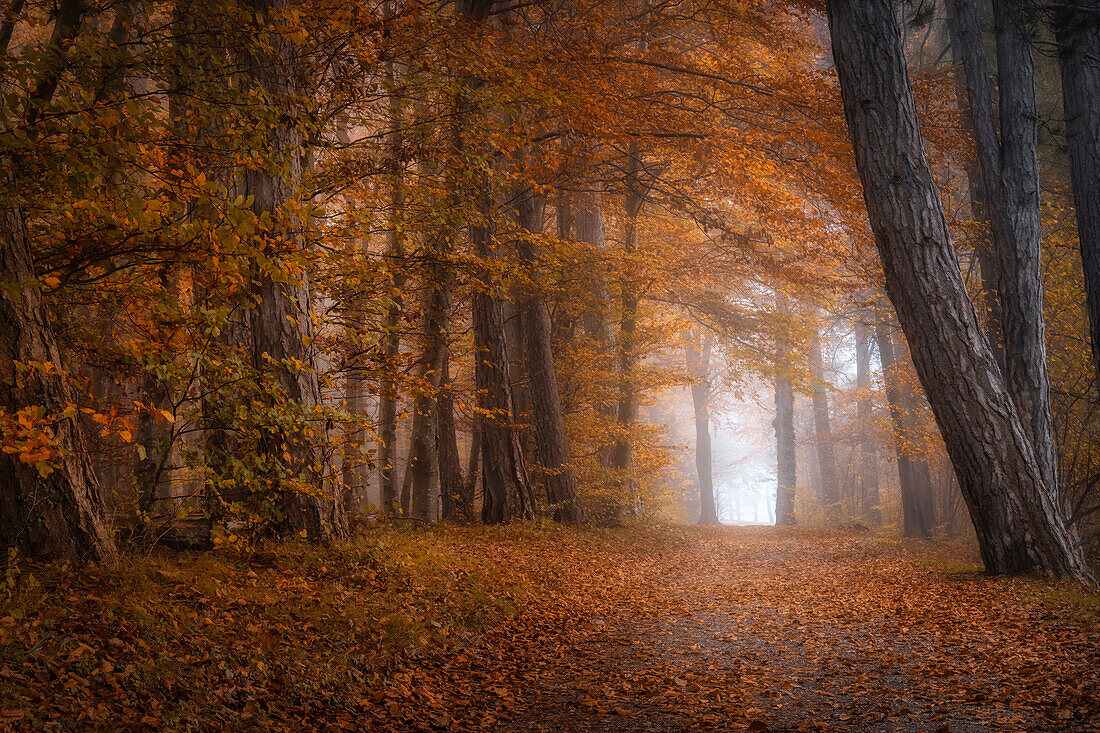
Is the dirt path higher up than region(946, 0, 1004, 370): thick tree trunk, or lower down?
lower down

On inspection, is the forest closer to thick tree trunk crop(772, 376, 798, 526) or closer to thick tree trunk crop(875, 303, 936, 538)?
thick tree trunk crop(875, 303, 936, 538)

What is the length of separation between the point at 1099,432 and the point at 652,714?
9.37 m

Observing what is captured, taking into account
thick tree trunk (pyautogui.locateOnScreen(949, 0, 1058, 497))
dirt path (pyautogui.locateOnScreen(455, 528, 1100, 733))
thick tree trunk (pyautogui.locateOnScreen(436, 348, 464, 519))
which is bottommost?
dirt path (pyautogui.locateOnScreen(455, 528, 1100, 733))

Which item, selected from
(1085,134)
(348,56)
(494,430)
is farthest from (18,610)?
(1085,134)

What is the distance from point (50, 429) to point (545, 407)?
843 cm

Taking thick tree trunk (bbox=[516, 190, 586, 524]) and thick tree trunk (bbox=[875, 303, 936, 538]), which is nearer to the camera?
thick tree trunk (bbox=[516, 190, 586, 524])

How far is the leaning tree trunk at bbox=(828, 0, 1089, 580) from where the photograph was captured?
269 inches

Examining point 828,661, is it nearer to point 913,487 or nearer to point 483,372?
point 483,372

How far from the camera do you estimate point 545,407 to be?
11.8m

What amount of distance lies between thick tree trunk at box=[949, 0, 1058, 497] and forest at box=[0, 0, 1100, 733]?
0.05 m

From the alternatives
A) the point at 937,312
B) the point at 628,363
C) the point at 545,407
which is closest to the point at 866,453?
the point at 628,363

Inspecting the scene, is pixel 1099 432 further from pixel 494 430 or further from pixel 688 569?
pixel 494 430

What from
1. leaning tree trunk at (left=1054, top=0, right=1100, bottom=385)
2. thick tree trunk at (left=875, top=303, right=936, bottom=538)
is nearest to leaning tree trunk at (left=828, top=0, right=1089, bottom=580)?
leaning tree trunk at (left=1054, top=0, right=1100, bottom=385)

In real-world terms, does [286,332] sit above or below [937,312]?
below
